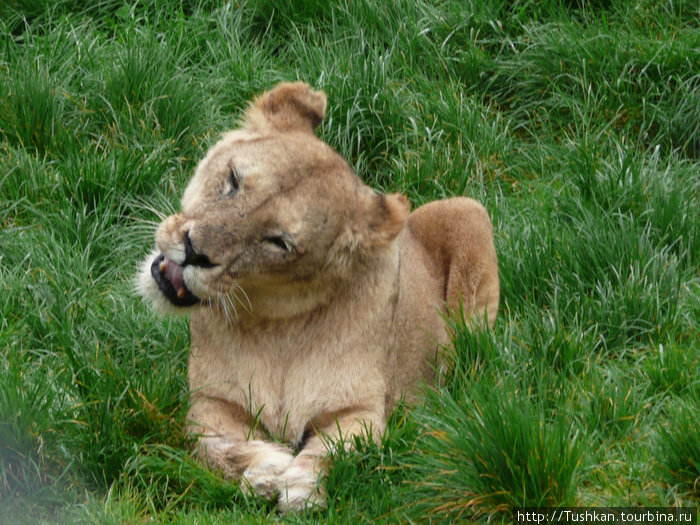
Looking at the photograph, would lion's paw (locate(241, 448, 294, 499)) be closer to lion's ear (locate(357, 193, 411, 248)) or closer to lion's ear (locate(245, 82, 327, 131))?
lion's ear (locate(357, 193, 411, 248))

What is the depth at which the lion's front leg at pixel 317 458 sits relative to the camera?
4484 millimetres

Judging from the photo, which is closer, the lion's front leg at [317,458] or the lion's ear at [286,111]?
the lion's front leg at [317,458]

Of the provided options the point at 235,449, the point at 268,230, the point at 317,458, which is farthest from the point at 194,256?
the point at 317,458

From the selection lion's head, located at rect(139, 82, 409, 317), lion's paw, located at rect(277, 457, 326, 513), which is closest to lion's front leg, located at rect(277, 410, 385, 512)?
lion's paw, located at rect(277, 457, 326, 513)

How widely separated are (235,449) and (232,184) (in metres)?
1.05

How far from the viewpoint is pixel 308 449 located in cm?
475

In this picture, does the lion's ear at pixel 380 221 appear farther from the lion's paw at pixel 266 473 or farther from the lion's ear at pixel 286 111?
the lion's paw at pixel 266 473

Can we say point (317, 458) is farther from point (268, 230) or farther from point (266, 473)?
point (268, 230)

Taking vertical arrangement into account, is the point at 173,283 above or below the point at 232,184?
below

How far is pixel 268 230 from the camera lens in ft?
15.4

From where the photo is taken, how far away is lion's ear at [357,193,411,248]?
4996 mm

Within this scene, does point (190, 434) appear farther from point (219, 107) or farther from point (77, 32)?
point (77, 32)

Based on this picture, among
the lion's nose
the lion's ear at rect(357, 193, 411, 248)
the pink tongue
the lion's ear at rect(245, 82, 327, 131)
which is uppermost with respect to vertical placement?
the lion's ear at rect(245, 82, 327, 131)

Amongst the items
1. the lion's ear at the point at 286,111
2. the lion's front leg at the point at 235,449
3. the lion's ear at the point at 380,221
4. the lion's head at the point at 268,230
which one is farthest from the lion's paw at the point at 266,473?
the lion's ear at the point at 286,111
